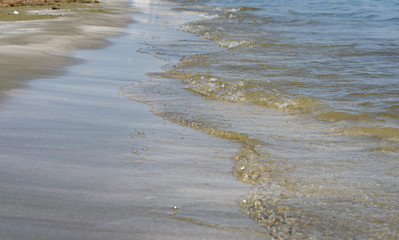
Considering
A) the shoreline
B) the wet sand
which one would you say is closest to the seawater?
the wet sand

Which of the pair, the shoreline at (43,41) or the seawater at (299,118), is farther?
the shoreline at (43,41)

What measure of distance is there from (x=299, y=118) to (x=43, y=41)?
5168 millimetres

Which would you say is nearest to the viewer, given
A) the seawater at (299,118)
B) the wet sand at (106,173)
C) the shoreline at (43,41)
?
the wet sand at (106,173)

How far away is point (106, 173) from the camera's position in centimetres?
296

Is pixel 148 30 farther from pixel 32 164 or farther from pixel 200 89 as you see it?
pixel 32 164

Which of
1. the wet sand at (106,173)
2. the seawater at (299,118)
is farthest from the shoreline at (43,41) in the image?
the seawater at (299,118)

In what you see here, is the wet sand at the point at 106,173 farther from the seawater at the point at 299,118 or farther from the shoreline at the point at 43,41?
the shoreline at the point at 43,41

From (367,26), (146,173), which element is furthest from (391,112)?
(367,26)

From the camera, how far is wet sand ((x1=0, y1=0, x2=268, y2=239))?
2306 millimetres

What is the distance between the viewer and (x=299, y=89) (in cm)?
612

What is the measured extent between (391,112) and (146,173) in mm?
3050

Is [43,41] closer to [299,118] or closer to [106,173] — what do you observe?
[299,118]

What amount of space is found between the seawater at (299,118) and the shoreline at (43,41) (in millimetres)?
1078

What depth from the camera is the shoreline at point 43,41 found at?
5.76 meters
